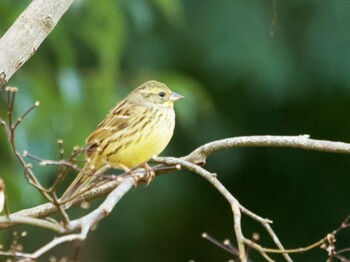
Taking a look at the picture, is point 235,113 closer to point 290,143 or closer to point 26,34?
point 290,143

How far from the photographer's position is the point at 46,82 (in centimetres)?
839

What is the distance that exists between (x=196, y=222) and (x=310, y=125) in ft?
4.22

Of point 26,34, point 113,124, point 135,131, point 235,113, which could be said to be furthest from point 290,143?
point 235,113

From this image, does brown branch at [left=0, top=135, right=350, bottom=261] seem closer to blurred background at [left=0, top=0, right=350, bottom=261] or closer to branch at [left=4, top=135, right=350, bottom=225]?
branch at [left=4, top=135, right=350, bottom=225]

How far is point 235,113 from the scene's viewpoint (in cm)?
1026

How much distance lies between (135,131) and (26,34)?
4.24 ft

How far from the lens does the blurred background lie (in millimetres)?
9812

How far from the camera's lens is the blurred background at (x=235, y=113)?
32.2 feet

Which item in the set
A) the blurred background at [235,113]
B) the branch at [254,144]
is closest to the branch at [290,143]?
the branch at [254,144]

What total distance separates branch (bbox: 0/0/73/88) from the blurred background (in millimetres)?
4247

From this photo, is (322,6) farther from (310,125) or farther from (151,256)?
(151,256)

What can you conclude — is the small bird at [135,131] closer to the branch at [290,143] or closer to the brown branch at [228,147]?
the brown branch at [228,147]

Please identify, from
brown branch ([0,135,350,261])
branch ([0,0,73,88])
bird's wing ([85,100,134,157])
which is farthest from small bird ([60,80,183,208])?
branch ([0,0,73,88])

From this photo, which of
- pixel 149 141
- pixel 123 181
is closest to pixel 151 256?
pixel 149 141
